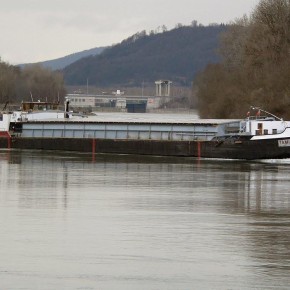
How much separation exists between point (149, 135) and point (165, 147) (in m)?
3.39

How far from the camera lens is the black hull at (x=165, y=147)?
197 ft

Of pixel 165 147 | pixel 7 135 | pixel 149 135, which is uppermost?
pixel 149 135

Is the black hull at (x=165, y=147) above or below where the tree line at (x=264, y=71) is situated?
below

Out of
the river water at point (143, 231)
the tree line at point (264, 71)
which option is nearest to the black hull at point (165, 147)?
the river water at point (143, 231)

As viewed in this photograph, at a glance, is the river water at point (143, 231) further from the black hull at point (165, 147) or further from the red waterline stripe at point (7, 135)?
the red waterline stripe at point (7, 135)

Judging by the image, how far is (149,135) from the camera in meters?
69.5

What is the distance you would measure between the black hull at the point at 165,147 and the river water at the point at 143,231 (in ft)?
42.9

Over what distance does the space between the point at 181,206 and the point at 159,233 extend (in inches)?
260

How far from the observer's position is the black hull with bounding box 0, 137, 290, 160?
197 feet

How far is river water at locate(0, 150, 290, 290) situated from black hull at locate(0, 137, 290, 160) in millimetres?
13085

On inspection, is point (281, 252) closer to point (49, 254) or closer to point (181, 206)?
point (49, 254)

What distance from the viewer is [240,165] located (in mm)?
56000

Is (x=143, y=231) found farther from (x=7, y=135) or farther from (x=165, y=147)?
(x=7, y=135)

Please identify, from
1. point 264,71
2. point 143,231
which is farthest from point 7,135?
point 143,231
